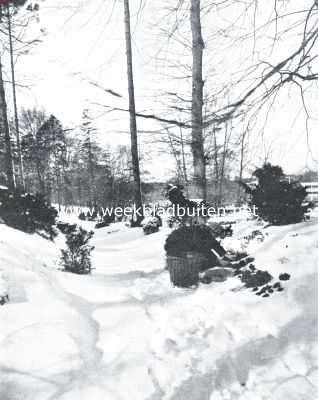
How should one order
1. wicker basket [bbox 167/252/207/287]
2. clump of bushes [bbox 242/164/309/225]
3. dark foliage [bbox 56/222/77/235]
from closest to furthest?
wicker basket [bbox 167/252/207/287] → dark foliage [bbox 56/222/77/235] → clump of bushes [bbox 242/164/309/225]

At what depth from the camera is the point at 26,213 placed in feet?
34.2

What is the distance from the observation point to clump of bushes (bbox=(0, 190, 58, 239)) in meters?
9.95

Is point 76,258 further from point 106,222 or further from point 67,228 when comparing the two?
point 106,222

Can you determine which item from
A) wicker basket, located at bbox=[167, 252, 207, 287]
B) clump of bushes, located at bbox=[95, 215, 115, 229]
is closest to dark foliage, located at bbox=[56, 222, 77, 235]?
wicker basket, located at bbox=[167, 252, 207, 287]

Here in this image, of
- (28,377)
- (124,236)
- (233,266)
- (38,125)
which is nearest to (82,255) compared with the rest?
(233,266)

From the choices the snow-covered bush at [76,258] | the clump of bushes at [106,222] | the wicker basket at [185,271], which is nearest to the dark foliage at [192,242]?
the wicker basket at [185,271]

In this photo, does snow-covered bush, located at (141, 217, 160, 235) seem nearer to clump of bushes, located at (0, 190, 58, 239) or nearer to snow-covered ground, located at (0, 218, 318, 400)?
clump of bushes, located at (0, 190, 58, 239)

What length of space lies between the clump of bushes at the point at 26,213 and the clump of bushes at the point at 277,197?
652cm

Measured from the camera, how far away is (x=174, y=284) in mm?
6160

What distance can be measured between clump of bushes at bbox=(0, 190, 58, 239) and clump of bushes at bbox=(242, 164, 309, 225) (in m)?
Answer: 6.52

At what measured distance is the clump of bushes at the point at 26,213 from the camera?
9.95m

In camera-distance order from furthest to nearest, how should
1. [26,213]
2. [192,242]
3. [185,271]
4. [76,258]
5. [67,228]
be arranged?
[67,228]
[26,213]
[76,258]
[192,242]
[185,271]

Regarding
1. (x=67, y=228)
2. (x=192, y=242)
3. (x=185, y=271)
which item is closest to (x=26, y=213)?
(x=67, y=228)

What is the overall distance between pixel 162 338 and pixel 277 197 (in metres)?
6.20
